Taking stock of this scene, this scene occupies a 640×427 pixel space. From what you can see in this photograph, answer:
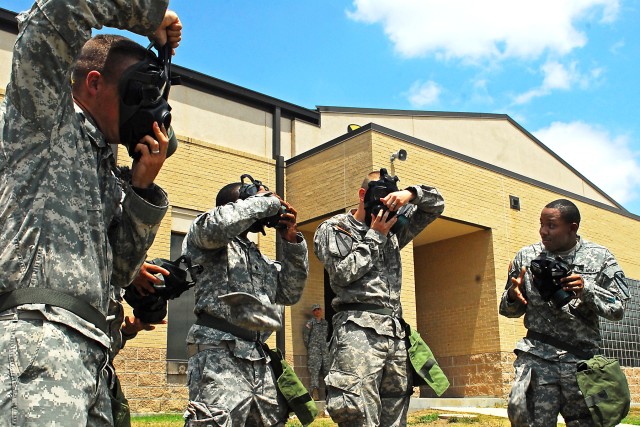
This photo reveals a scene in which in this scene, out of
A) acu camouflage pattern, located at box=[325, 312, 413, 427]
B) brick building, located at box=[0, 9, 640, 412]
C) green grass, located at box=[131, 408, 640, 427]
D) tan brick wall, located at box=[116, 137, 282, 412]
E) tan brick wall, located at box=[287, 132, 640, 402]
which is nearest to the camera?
acu camouflage pattern, located at box=[325, 312, 413, 427]

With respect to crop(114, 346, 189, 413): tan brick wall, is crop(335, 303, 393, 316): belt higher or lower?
higher

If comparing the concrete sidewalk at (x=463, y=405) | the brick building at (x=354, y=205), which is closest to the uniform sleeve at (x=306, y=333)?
the brick building at (x=354, y=205)

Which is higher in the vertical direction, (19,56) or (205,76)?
(205,76)

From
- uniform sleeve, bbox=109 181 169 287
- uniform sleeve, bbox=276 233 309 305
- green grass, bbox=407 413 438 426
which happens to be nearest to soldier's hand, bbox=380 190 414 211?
uniform sleeve, bbox=276 233 309 305

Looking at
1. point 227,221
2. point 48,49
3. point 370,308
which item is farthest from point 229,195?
point 48,49

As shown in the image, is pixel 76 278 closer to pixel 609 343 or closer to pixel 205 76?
Result: pixel 205 76

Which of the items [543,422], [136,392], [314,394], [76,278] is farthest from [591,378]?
[314,394]

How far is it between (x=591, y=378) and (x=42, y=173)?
4136 millimetres

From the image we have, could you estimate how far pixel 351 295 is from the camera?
204 inches

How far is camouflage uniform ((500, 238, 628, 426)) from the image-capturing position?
204 inches

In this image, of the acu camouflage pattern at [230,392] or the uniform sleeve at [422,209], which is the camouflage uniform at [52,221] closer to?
the acu camouflage pattern at [230,392]

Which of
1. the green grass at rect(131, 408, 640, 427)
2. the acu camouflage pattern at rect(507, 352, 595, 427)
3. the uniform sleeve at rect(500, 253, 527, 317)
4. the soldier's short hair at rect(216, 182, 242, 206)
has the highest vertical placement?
the soldier's short hair at rect(216, 182, 242, 206)

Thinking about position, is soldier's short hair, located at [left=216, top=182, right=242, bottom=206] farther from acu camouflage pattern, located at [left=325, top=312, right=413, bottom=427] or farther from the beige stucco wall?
the beige stucco wall

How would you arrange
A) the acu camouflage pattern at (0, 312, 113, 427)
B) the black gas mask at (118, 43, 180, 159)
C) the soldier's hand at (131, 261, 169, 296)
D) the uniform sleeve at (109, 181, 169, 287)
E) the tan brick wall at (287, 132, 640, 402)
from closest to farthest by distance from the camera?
the acu camouflage pattern at (0, 312, 113, 427), the black gas mask at (118, 43, 180, 159), the uniform sleeve at (109, 181, 169, 287), the soldier's hand at (131, 261, 169, 296), the tan brick wall at (287, 132, 640, 402)
